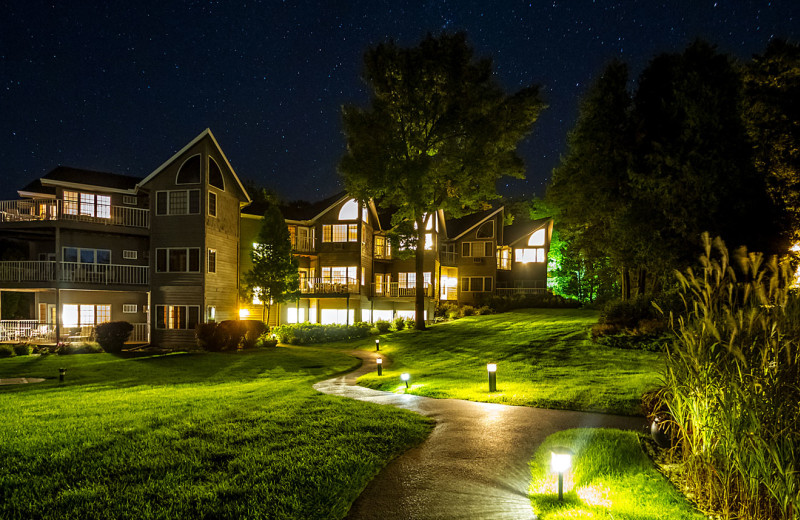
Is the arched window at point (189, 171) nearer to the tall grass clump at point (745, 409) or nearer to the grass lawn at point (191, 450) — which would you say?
the grass lawn at point (191, 450)

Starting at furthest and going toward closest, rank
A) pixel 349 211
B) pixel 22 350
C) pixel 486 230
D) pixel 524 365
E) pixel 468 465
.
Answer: pixel 486 230 → pixel 349 211 → pixel 22 350 → pixel 524 365 → pixel 468 465

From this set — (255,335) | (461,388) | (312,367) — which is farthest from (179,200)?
(461,388)

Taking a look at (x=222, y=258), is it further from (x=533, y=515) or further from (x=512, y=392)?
(x=533, y=515)

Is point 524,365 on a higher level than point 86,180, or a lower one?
lower

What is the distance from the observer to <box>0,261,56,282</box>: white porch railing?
83.9ft

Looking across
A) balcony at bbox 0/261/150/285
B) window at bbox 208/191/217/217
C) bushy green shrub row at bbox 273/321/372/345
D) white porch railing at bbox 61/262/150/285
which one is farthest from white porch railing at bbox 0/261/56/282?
bushy green shrub row at bbox 273/321/372/345

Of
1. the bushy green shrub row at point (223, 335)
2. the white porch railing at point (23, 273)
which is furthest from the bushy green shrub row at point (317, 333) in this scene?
the white porch railing at point (23, 273)

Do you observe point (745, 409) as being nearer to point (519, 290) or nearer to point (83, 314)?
point (83, 314)

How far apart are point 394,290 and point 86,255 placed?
20814mm

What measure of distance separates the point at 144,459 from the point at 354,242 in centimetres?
2999

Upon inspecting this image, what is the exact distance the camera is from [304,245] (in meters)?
37.2

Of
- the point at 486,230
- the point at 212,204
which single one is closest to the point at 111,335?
the point at 212,204

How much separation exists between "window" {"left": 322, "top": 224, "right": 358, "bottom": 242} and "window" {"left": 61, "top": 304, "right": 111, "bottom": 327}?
15.5 metres

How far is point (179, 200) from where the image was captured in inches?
1075
